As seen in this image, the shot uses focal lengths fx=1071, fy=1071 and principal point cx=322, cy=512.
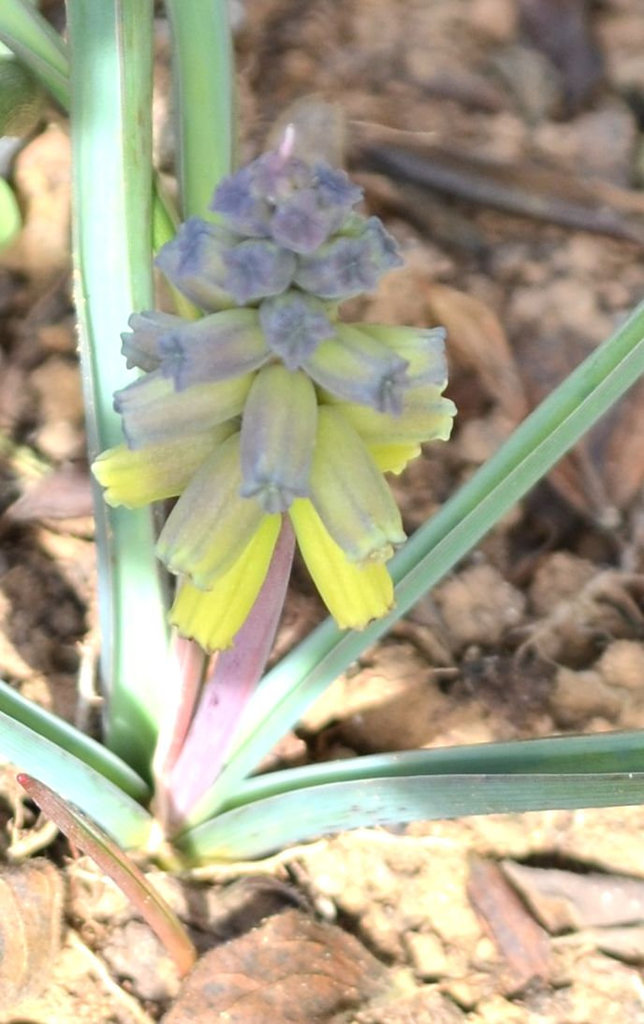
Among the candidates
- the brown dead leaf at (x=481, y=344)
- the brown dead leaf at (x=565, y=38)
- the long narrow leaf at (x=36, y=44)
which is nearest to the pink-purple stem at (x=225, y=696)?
the long narrow leaf at (x=36, y=44)

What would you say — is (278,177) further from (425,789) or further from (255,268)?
(425,789)

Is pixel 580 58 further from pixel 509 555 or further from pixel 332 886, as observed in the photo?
pixel 332 886

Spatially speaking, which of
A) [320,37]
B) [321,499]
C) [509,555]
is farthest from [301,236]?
[320,37]

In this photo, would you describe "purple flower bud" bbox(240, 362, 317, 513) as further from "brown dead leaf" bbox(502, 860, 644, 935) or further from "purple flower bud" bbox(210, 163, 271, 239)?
"brown dead leaf" bbox(502, 860, 644, 935)

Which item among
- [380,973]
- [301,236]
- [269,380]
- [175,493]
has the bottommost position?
[380,973]

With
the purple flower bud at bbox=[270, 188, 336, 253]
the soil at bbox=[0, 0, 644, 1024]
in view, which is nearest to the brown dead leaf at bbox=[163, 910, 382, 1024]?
the soil at bbox=[0, 0, 644, 1024]

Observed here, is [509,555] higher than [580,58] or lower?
lower
